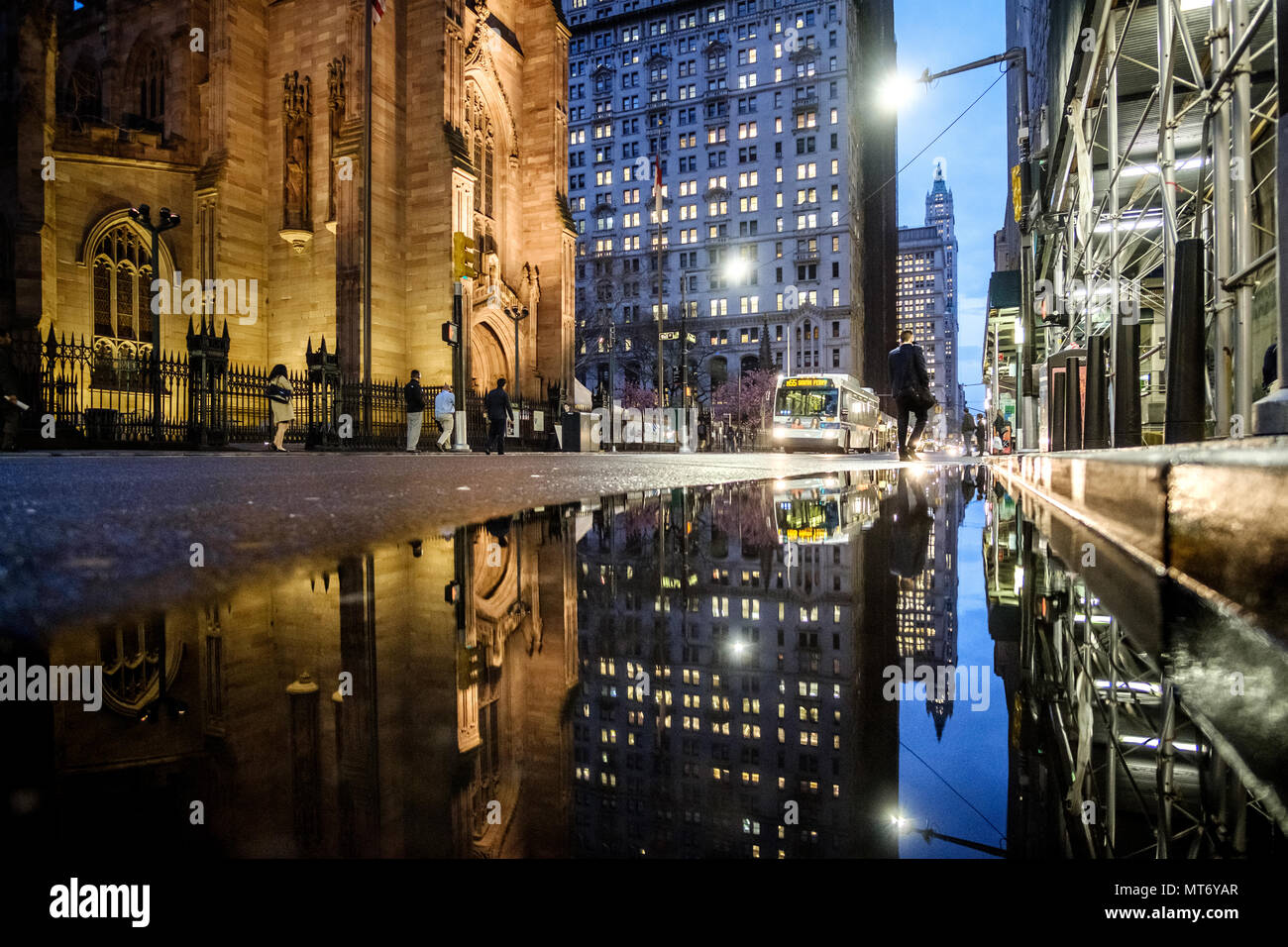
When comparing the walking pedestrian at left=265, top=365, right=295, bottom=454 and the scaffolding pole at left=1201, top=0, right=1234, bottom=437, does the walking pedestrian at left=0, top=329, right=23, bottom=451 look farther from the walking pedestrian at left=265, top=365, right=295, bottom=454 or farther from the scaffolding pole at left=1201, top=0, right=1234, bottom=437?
the scaffolding pole at left=1201, top=0, right=1234, bottom=437

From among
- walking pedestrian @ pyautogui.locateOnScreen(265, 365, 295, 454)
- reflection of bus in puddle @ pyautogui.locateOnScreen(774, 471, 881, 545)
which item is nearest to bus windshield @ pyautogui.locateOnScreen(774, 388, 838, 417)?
walking pedestrian @ pyautogui.locateOnScreen(265, 365, 295, 454)

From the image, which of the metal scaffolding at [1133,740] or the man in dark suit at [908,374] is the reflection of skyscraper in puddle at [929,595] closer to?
the metal scaffolding at [1133,740]

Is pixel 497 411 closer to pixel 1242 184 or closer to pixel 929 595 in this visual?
pixel 1242 184

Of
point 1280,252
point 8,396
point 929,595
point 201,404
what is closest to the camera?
point 929,595

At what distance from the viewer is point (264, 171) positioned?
2328 centimetres

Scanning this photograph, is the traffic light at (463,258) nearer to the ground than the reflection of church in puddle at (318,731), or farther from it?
farther from it

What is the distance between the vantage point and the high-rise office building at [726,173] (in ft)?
241

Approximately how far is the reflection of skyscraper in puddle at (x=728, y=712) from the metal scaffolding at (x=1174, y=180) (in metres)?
2.40

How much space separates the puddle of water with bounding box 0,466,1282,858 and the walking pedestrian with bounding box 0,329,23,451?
11590 mm

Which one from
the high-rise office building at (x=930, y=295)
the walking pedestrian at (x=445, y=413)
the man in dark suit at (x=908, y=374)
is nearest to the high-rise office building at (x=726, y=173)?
the walking pedestrian at (x=445, y=413)

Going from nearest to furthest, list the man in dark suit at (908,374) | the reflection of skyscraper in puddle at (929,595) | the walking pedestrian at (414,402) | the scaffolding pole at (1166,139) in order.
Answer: the reflection of skyscraper in puddle at (929,595), the scaffolding pole at (1166,139), the man in dark suit at (908,374), the walking pedestrian at (414,402)

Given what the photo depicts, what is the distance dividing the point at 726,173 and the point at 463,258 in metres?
65.2

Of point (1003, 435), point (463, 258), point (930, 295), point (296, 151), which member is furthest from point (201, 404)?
point (930, 295)
